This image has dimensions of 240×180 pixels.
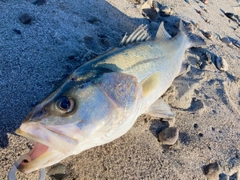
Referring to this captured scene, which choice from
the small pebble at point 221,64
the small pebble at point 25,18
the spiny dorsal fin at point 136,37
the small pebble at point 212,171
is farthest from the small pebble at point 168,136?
the small pebble at point 25,18

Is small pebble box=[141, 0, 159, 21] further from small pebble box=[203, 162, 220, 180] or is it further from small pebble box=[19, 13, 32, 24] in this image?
small pebble box=[203, 162, 220, 180]

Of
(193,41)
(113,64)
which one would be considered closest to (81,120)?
(113,64)

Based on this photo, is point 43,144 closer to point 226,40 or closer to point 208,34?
point 208,34

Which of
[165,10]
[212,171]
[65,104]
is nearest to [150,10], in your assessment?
[165,10]

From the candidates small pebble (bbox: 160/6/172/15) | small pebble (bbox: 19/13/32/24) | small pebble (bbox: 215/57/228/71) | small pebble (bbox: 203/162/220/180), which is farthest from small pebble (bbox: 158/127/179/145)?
small pebble (bbox: 160/6/172/15)

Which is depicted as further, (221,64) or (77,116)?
(221,64)

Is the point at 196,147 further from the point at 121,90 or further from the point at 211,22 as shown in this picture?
the point at 211,22
